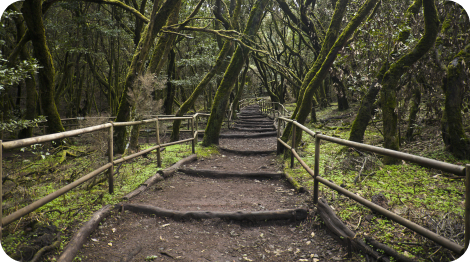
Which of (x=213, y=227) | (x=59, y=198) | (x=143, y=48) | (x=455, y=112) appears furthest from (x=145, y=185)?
(x=455, y=112)

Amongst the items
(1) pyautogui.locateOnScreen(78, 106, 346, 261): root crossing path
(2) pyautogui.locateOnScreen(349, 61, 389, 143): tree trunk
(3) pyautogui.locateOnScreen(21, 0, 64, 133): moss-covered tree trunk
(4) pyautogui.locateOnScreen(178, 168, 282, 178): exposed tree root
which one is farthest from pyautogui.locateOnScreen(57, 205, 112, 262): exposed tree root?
(2) pyautogui.locateOnScreen(349, 61, 389, 143): tree trunk

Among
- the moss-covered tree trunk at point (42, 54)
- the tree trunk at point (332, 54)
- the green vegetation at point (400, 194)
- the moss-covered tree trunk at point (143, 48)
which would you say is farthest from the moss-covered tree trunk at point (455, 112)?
the moss-covered tree trunk at point (42, 54)

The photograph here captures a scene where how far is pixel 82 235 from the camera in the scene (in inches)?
111

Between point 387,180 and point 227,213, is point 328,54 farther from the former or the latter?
point 227,213

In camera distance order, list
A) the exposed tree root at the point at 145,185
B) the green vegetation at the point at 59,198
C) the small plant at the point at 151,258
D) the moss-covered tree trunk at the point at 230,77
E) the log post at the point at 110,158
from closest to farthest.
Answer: the green vegetation at the point at 59,198 < the small plant at the point at 151,258 < the log post at the point at 110,158 < the exposed tree root at the point at 145,185 < the moss-covered tree trunk at the point at 230,77

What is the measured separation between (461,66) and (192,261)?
558 cm

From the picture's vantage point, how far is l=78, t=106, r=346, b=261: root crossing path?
282 centimetres

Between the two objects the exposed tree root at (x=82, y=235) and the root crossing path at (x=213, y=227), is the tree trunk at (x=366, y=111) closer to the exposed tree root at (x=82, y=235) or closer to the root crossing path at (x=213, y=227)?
the root crossing path at (x=213, y=227)

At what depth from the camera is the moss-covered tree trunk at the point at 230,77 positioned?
838cm

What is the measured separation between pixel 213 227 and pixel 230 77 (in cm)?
583

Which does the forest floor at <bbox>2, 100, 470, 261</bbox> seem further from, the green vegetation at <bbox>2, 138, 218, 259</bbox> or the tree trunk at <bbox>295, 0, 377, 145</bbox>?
the tree trunk at <bbox>295, 0, 377, 145</bbox>

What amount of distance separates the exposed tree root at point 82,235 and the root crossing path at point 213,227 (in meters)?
0.07

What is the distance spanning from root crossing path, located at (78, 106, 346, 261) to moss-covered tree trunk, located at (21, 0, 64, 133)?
463cm

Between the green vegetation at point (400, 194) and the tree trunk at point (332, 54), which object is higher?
the tree trunk at point (332, 54)
